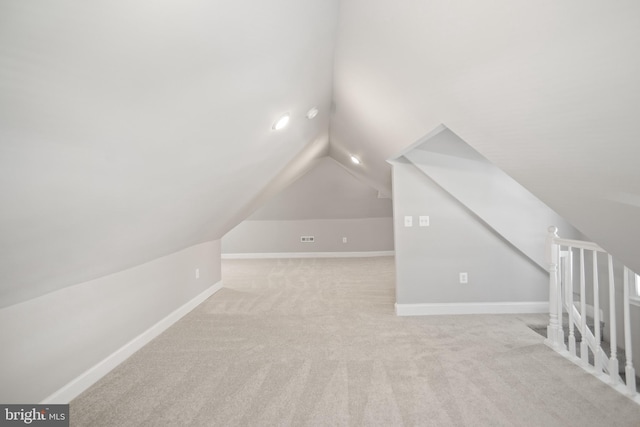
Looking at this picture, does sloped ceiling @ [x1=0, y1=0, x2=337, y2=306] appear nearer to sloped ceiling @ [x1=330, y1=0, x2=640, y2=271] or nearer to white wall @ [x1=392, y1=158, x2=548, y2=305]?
sloped ceiling @ [x1=330, y1=0, x2=640, y2=271]

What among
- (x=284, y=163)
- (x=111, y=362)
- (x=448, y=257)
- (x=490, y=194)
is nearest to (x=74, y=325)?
(x=111, y=362)

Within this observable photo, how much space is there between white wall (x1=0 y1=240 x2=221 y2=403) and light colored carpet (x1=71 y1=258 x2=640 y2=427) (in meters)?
0.21

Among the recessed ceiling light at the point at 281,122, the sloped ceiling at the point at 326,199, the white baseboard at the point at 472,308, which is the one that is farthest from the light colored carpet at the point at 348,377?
the sloped ceiling at the point at 326,199

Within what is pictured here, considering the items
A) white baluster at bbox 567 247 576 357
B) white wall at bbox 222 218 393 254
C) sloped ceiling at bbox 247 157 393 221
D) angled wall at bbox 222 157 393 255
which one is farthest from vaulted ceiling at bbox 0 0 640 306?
white wall at bbox 222 218 393 254

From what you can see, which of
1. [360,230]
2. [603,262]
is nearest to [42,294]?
[603,262]

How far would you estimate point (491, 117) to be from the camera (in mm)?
1948

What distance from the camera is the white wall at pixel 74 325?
6.81 feet

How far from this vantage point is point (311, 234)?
9328 millimetres

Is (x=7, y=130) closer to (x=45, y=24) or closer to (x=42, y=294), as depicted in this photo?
(x=45, y=24)

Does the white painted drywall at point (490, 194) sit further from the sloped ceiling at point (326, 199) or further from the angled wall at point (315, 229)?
the angled wall at point (315, 229)

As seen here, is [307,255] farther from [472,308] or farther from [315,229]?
[472,308]

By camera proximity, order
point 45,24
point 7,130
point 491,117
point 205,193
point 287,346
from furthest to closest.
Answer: point 287,346
point 205,193
point 491,117
point 7,130
point 45,24

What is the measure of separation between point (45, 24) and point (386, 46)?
1727mm

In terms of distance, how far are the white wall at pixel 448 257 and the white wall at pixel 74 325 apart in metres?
2.63
